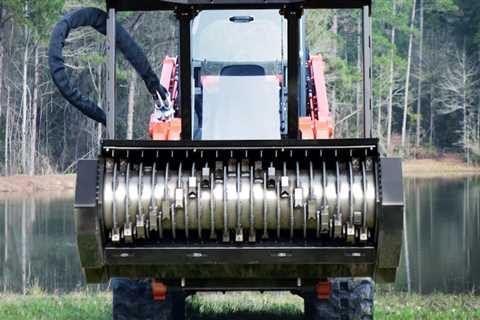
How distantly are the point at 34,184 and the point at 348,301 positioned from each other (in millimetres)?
33085

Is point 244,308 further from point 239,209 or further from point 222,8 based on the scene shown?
point 222,8

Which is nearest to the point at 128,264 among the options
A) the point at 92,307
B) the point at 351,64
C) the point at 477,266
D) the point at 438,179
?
the point at 92,307

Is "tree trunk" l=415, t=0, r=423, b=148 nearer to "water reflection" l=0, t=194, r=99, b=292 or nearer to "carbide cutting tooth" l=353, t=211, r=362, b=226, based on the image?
"water reflection" l=0, t=194, r=99, b=292

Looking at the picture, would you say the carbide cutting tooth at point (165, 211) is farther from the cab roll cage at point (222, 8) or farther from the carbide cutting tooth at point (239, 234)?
the cab roll cage at point (222, 8)

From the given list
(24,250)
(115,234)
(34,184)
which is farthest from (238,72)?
(34,184)

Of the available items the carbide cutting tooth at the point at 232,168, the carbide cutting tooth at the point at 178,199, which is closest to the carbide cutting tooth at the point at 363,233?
the carbide cutting tooth at the point at 232,168

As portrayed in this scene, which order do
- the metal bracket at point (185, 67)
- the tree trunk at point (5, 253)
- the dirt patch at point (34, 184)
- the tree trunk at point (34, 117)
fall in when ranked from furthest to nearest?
the tree trunk at point (34, 117) → the dirt patch at point (34, 184) → the tree trunk at point (5, 253) → the metal bracket at point (185, 67)

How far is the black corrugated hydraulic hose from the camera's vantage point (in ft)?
27.1

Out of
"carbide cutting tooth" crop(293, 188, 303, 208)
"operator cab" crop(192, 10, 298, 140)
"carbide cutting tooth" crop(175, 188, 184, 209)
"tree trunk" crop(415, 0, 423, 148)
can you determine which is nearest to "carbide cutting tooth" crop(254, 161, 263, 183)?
"carbide cutting tooth" crop(293, 188, 303, 208)

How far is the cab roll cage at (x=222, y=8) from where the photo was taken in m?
7.88

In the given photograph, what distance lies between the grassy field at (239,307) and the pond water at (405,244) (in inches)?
69.0

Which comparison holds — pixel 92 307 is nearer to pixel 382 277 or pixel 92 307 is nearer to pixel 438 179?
pixel 382 277

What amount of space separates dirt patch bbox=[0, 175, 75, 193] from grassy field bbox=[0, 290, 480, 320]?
2653 cm

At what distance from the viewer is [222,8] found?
8.11 meters
